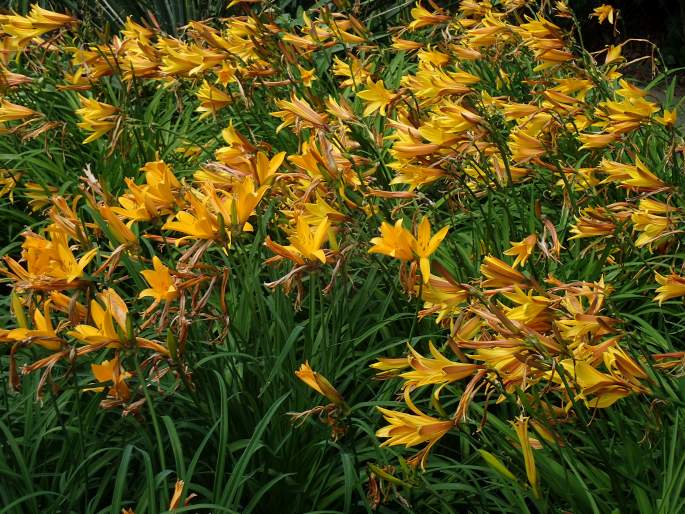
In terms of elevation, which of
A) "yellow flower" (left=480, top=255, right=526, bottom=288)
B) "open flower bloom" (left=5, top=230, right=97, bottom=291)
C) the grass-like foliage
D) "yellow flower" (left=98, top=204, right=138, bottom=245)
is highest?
"open flower bloom" (left=5, top=230, right=97, bottom=291)

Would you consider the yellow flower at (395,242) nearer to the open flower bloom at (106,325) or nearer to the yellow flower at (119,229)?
the open flower bloom at (106,325)

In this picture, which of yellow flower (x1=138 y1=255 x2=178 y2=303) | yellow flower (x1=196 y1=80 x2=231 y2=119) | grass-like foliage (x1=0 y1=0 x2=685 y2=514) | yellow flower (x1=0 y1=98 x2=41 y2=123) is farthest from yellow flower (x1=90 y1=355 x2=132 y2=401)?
yellow flower (x1=0 y1=98 x2=41 y2=123)

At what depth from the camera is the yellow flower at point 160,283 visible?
2.06 m

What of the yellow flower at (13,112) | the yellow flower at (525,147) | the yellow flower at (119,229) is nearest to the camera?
the yellow flower at (119,229)

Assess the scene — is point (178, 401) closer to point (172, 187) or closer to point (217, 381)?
point (217, 381)

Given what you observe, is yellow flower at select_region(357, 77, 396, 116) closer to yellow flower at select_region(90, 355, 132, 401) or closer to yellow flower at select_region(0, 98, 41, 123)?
yellow flower at select_region(0, 98, 41, 123)

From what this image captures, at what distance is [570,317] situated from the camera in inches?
72.9

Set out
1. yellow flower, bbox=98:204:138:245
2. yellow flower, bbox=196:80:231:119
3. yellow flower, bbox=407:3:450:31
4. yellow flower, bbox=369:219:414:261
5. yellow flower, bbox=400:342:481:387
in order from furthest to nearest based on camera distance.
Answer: yellow flower, bbox=407:3:450:31, yellow flower, bbox=196:80:231:119, yellow flower, bbox=98:204:138:245, yellow flower, bbox=369:219:414:261, yellow flower, bbox=400:342:481:387

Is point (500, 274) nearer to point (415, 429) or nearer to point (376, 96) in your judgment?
point (415, 429)

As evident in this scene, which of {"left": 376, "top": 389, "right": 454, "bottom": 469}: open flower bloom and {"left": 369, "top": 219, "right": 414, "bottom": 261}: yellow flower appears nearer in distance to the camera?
{"left": 376, "top": 389, "right": 454, "bottom": 469}: open flower bloom

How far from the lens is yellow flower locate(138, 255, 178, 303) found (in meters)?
2.06

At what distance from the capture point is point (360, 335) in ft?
9.05

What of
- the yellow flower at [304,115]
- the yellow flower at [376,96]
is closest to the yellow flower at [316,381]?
the yellow flower at [304,115]

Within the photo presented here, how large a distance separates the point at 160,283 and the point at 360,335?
32.5 inches
